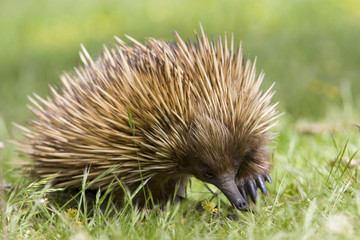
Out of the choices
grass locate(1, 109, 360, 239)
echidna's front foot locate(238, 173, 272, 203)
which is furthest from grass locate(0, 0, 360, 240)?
echidna's front foot locate(238, 173, 272, 203)

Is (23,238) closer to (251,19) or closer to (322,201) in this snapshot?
(322,201)

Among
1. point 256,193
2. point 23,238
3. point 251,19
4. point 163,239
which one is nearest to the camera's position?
point 163,239

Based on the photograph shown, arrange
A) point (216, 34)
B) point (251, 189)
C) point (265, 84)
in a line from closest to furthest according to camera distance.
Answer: point (251, 189) → point (265, 84) → point (216, 34)

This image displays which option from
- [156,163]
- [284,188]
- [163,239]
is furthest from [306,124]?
[163,239]

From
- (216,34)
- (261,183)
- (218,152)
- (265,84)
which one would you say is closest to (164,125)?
(218,152)

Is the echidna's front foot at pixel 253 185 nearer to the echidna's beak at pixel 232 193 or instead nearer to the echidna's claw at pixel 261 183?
the echidna's claw at pixel 261 183

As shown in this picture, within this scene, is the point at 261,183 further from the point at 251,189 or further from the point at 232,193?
the point at 232,193
